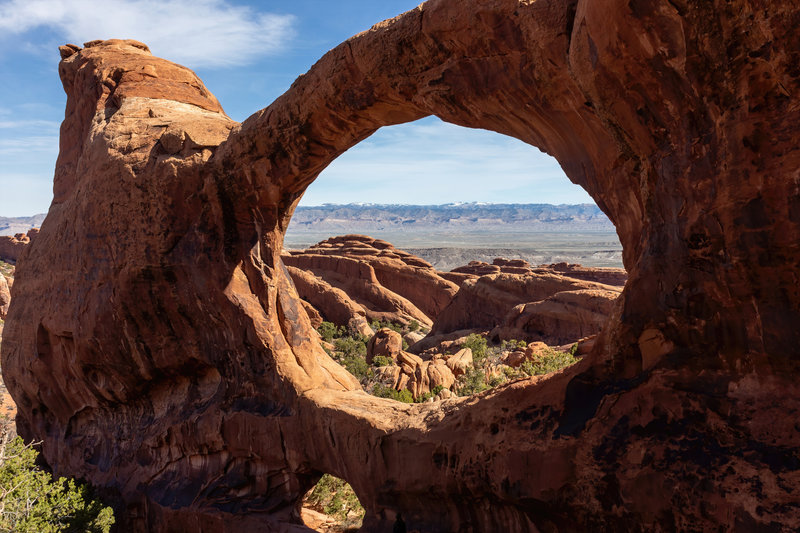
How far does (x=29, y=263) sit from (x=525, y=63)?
35.3 feet

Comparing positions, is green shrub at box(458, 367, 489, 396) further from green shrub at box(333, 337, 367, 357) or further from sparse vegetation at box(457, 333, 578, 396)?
green shrub at box(333, 337, 367, 357)

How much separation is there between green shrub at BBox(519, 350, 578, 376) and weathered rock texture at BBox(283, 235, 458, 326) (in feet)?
63.4

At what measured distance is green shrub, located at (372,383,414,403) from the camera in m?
12.4

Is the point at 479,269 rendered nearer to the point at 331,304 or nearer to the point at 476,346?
the point at 331,304

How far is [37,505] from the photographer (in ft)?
23.2

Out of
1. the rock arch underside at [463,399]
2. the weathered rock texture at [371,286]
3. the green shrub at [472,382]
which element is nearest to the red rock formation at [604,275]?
the weathered rock texture at [371,286]

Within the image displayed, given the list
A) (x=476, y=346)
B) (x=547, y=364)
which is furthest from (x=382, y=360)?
(x=547, y=364)

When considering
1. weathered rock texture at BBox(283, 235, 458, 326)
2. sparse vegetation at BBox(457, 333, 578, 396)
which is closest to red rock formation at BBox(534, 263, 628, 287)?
weathered rock texture at BBox(283, 235, 458, 326)

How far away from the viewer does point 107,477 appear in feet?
29.8

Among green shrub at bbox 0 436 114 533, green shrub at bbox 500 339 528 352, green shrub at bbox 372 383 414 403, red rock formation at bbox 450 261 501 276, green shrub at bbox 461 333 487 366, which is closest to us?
green shrub at bbox 0 436 114 533

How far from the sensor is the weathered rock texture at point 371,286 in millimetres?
34469

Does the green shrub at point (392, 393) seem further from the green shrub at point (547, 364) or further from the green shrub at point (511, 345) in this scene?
the green shrub at point (511, 345)

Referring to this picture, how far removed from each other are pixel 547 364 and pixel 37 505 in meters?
11.4

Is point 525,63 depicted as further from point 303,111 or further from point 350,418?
point 350,418
